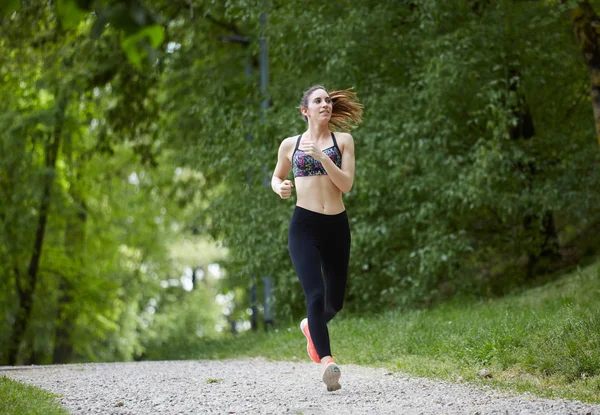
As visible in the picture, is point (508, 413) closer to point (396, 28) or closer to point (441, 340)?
point (441, 340)

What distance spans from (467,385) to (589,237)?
30.0 feet

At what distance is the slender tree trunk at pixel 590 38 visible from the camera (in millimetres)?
10500

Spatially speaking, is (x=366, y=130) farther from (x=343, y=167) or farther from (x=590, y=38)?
(x=343, y=167)

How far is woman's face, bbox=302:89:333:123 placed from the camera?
6285mm

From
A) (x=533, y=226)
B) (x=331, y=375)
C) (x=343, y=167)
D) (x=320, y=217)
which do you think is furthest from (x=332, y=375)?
(x=533, y=226)

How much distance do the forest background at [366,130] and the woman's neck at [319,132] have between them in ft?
8.88

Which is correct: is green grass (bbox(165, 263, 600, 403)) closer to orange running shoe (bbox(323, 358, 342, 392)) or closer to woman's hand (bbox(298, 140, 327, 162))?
orange running shoe (bbox(323, 358, 342, 392))

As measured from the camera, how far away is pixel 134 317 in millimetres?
30188

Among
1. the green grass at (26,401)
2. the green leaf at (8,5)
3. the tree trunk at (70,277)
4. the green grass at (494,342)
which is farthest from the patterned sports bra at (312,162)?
the tree trunk at (70,277)

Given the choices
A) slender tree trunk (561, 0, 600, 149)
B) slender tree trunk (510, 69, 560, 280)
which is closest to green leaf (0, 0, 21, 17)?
slender tree trunk (561, 0, 600, 149)

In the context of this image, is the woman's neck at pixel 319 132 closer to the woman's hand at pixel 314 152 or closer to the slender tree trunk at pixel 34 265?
the woman's hand at pixel 314 152

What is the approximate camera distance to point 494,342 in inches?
274

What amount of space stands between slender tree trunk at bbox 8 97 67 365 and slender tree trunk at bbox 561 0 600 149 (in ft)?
34.8

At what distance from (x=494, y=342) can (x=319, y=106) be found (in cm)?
259
